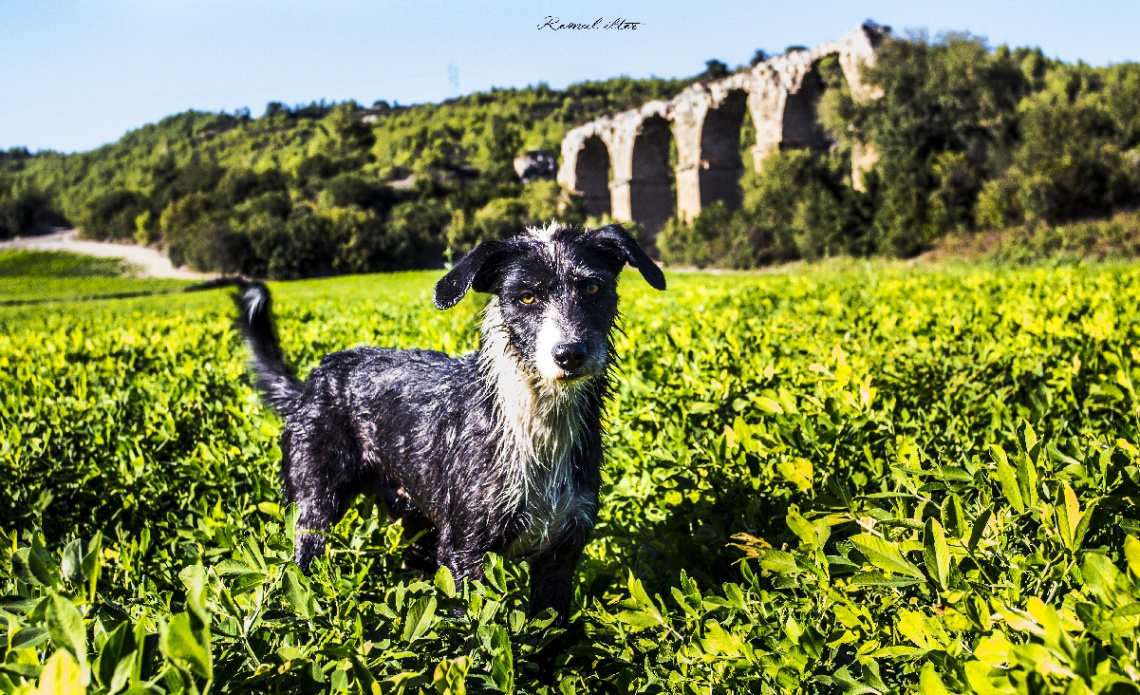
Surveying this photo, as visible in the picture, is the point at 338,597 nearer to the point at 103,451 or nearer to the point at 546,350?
the point at 546,350

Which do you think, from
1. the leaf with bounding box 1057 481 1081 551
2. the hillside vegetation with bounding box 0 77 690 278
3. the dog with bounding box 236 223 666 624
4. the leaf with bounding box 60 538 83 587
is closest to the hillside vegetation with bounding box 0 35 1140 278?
the hillside vegetation with bounding box 0 77 690 278

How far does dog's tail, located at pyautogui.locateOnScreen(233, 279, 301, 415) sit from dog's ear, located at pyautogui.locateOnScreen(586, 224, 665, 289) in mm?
1750

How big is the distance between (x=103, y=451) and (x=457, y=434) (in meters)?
2.47

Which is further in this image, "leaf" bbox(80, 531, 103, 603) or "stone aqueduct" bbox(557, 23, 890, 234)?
"stone aqueduct" bbox(557, 23, 890, 234)

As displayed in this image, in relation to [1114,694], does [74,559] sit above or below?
above

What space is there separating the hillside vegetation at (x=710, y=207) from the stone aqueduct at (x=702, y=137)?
172 cm

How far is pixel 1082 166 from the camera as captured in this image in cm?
2745

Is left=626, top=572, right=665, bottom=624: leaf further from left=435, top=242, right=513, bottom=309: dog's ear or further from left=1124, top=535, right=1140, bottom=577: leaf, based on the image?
left=435, top=242, right=513, bottom=309: dog's ear

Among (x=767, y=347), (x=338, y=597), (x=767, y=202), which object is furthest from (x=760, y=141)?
(x=338, y=597)

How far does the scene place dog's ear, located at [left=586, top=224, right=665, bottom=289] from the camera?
9.15 ft

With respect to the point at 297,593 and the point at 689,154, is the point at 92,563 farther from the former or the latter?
the point at 689,154

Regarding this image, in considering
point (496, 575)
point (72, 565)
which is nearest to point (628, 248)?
point (496, 575)

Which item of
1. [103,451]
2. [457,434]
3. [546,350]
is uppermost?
[546,350]

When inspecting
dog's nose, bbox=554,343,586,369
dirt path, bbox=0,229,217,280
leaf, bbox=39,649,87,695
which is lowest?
leaf, bbox=39,649,87,695
